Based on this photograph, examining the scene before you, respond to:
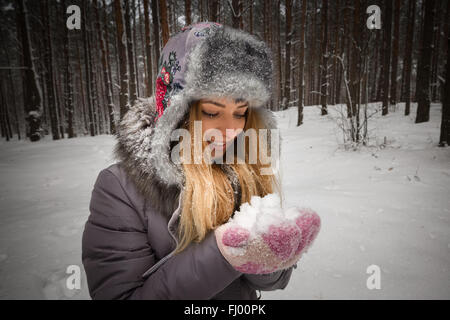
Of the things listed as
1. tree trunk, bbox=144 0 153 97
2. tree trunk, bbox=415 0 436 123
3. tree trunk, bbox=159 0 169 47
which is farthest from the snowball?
tree trunk, bbox=144 0 153 97

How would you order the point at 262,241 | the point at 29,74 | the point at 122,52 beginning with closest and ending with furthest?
the point at 262,241, the point at 122,52, the point at 29,74

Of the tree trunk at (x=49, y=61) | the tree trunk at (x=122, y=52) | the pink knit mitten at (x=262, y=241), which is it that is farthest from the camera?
the tree trunk at (x=49, y=61)

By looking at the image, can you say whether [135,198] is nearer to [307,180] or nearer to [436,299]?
[436,299]

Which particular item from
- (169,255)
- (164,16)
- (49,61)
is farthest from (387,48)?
(49,61)

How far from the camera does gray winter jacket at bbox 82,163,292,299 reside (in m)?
0.87

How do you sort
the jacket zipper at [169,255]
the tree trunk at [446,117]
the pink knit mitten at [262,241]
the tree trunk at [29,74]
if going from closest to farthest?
the pink knit mitten at [262,241] < the jacket zipper at [169,255] < the tree trunk at [446,117] < the tree trunk at [29,74]

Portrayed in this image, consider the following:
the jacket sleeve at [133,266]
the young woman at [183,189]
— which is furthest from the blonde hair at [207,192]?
the jacket sleeve at [133,266]

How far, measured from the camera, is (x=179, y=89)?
1190 mm

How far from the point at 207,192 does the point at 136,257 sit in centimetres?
44

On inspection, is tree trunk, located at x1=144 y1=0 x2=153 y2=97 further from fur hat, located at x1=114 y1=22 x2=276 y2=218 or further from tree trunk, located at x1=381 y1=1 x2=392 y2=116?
tree trunk, located at x1=381 y1=1 x2=392 y2=116

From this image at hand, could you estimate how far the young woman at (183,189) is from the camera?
34.3 inches

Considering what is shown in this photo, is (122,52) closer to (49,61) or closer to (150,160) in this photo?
(49,61)

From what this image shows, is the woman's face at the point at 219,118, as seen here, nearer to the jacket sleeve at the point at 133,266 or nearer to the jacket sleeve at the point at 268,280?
the jacket sleeve at the point at 133,266

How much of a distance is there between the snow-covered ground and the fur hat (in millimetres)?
206
